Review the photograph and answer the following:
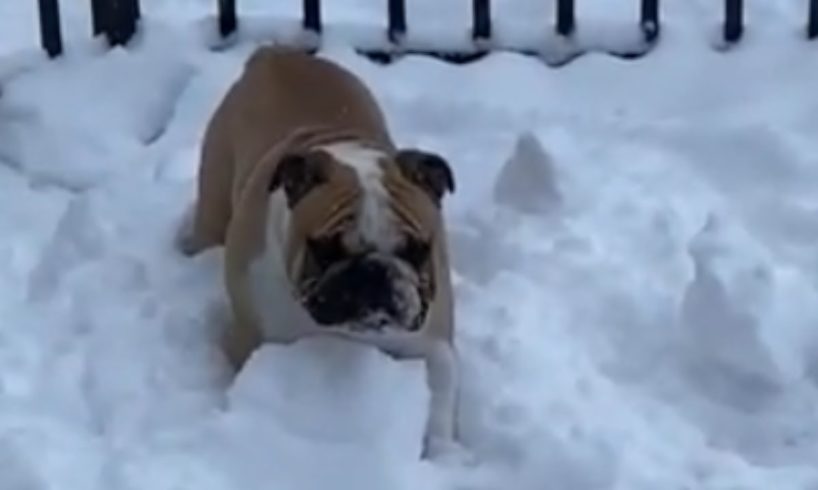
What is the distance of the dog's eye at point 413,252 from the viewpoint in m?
4.19

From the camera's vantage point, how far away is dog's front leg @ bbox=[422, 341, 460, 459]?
422 centimetres

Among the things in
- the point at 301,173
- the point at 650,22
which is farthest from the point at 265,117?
the point at 650,22

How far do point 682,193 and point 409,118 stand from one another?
0.80 m

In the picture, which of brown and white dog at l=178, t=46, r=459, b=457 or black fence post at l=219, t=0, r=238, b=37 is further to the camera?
black fence post at l=219, t=0, r=238, b=37

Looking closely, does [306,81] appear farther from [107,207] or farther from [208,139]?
[107,207]

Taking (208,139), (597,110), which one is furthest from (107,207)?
(597,110)

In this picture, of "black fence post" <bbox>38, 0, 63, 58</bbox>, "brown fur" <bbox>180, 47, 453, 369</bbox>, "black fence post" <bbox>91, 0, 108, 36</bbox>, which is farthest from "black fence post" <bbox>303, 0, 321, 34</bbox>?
"brown fur" <bbox>180, 47, 453, 369</bbox>

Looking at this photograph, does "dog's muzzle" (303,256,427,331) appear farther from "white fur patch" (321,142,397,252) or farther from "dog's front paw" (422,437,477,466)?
"dog's front paw" (422,437,477,466)

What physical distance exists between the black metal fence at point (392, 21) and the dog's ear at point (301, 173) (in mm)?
1735

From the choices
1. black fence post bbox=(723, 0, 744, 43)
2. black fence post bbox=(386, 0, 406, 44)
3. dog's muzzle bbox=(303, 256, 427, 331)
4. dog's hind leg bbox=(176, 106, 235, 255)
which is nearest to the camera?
dog's muzzle bbox=(303, 256, 427, 331)

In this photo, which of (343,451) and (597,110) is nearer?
(343,451)

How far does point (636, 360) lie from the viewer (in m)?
4.55

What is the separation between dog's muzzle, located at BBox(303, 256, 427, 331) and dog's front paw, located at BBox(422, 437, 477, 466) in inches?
8.0

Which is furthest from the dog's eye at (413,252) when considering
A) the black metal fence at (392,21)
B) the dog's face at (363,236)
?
the black metal fence at (392,21)
